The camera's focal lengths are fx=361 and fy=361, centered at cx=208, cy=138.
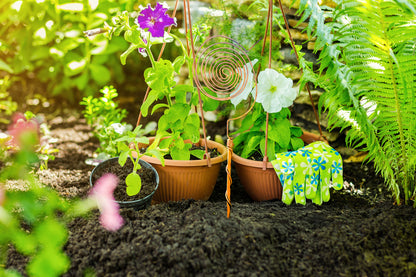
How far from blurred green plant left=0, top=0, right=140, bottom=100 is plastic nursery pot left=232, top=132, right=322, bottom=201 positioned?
1.60 metres

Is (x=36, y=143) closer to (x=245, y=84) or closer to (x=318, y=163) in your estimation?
(x=245, y=84)

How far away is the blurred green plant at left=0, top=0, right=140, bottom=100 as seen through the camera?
282cm

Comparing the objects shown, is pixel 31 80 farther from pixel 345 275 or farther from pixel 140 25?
pixel 345 275

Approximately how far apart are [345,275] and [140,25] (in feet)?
4.27

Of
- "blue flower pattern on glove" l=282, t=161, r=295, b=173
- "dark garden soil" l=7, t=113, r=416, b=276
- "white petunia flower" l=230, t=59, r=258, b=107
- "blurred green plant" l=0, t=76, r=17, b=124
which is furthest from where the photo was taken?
"blurred green plant" l=0, t=76, r=17, b=124

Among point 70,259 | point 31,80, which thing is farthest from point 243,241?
point 31,80

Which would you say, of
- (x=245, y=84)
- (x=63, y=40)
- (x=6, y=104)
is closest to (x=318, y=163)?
(x=245, y=84)

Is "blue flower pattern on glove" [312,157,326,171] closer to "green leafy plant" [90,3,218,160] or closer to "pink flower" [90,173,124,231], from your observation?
"green leafy plant" [90,3,218,160]

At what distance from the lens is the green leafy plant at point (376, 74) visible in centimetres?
151

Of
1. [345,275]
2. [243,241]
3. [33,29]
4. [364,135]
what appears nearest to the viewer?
[345,275]

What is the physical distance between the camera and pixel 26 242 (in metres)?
0.64

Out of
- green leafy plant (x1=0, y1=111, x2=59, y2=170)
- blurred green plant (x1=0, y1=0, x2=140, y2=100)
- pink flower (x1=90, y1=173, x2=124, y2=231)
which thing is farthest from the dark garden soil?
blurred green plant (x1=0, y1=0, x2=140, y2=100)

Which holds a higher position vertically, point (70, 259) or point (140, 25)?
point (140, 25)

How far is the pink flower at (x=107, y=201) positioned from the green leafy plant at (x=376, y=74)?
41.2 inches
